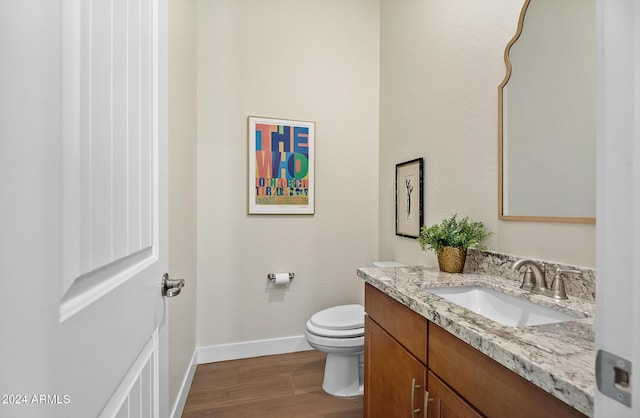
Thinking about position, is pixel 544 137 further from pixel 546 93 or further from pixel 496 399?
pixel 496 399

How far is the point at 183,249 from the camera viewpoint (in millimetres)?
1734

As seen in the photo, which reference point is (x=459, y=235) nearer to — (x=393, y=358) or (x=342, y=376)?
(x=393, y=358)

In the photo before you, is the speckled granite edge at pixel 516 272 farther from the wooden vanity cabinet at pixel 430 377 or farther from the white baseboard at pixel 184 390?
the white baseboard at pixel 184 390

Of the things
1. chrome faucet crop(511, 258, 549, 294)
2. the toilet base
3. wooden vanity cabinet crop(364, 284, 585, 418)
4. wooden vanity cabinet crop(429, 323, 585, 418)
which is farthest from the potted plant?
the toilet base

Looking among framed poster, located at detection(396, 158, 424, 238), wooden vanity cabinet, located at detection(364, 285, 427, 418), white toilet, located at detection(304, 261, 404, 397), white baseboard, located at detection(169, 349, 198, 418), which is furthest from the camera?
framed poster, located at detection(396, 158, 424, 238)

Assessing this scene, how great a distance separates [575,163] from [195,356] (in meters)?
2.52

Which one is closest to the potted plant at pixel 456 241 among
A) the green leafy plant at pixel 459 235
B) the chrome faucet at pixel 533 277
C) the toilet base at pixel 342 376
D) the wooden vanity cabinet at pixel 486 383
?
the green leafy plant at pixel 459 235

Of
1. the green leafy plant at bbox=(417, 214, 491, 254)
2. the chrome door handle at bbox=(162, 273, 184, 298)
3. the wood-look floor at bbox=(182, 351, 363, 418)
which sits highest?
the green leafy plant at bbox=(417, 214, 491, 254)

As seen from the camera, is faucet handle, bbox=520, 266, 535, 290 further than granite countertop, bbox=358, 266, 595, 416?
Yes

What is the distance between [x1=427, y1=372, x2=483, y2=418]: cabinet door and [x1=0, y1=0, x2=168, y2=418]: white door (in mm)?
780

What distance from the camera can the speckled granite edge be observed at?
3.28 feet

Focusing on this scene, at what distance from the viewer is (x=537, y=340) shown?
26.5 inches

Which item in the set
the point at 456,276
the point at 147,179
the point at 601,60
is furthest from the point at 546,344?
the point at 147,179

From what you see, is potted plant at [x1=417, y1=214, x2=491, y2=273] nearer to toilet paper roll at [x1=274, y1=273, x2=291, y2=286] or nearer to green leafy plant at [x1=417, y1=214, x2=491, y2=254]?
green leafy plant at [x1=417, y1=214, x2=491, y2=254]
